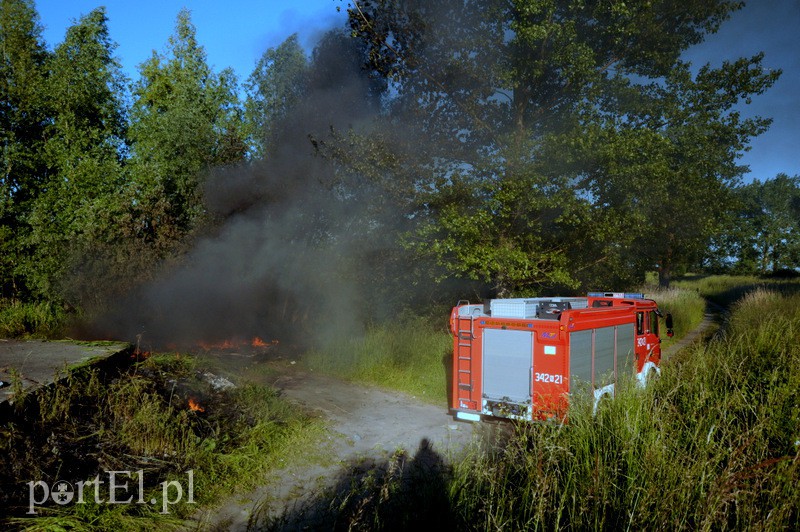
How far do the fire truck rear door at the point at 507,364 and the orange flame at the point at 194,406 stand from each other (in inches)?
147

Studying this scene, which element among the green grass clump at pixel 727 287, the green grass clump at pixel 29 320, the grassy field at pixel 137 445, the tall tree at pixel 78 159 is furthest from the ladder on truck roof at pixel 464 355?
the green grass clump at pixel 727 287

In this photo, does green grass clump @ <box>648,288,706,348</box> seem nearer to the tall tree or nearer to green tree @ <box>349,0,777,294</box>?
green tree @ <box>349,0,777,294</box>

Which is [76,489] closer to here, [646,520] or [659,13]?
[646,520]

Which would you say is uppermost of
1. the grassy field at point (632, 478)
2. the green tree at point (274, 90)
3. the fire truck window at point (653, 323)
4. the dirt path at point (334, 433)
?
the green tree at point (274, 90)

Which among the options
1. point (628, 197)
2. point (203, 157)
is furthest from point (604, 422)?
point (203, 157)

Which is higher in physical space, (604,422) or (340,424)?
(604,422)

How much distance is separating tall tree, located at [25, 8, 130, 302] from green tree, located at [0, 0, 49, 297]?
36 centimetres

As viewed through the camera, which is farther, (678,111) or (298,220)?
(298,220)

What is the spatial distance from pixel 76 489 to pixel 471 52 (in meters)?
10.1

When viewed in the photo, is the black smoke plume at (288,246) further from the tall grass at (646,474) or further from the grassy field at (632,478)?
the tall grass at (646,474)

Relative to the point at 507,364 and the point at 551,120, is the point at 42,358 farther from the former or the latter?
the point at 551,120

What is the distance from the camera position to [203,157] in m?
15.9

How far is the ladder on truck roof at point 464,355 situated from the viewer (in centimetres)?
662

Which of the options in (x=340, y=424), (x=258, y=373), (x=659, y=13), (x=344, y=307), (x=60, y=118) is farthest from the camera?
(x=60, y=118)
